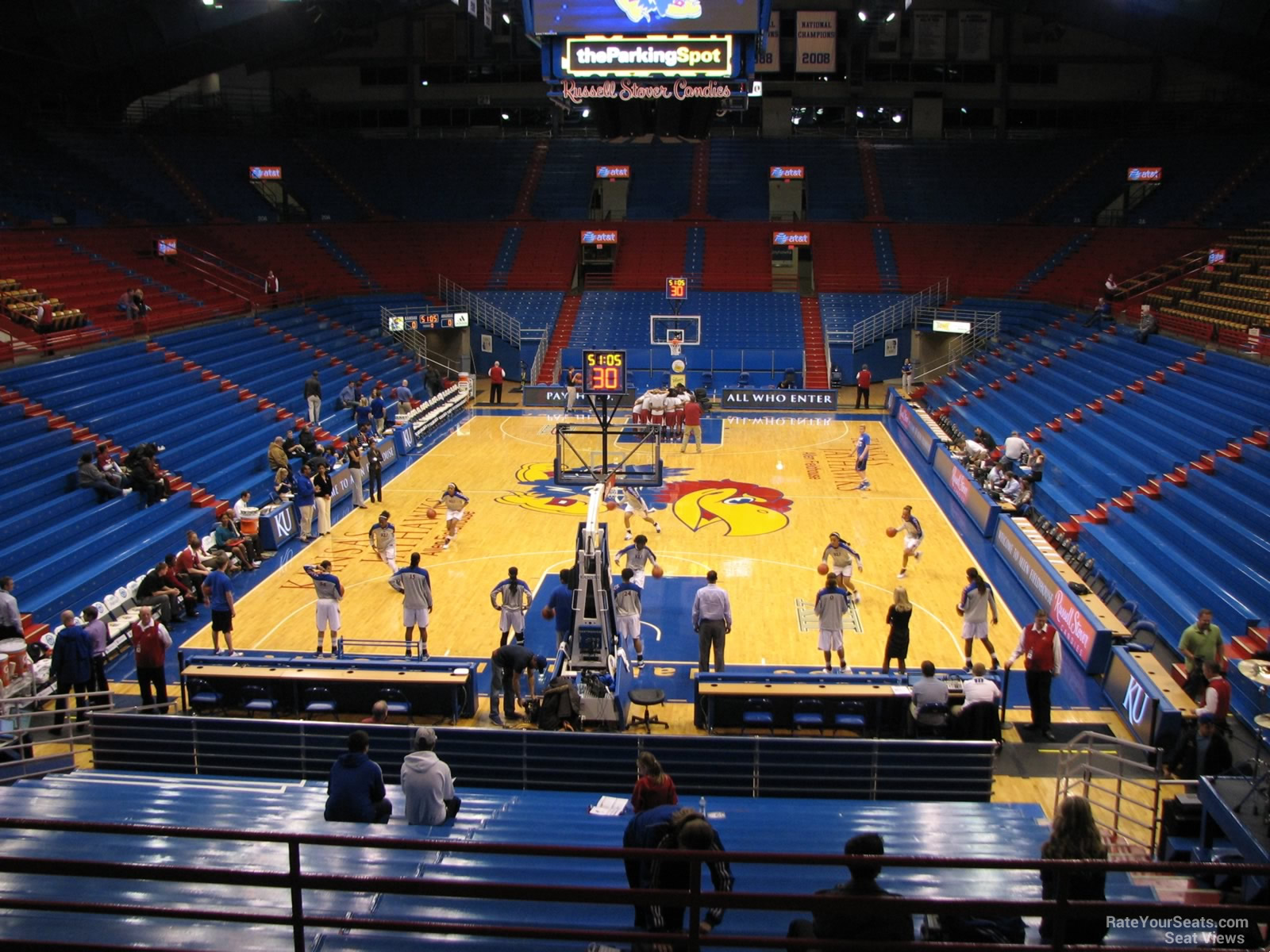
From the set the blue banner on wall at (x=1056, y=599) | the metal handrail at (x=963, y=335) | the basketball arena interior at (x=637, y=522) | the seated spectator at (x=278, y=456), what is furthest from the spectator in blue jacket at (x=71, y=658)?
the metal handrail at (x=963, y=335)

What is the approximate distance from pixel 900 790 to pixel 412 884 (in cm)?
799

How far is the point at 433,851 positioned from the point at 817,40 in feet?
157

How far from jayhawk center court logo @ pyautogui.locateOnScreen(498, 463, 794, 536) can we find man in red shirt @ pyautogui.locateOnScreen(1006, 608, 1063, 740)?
951 cm

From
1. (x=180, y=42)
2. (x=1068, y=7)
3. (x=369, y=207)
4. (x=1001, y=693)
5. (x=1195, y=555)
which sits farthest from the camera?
(x=369, y=207)

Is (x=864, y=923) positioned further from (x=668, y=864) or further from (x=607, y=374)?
(x=607, y=374)

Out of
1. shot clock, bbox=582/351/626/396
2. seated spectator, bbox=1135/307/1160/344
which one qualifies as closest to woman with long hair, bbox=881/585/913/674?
shot clock, bbox=582/351/626/396

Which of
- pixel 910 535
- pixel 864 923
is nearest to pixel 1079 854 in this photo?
pixel 864 923

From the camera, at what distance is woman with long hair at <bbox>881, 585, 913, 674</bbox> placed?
563 inches

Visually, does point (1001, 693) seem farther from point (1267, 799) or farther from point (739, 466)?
point (739, 466)

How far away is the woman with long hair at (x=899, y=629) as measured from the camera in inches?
563

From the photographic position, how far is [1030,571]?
19.0 m

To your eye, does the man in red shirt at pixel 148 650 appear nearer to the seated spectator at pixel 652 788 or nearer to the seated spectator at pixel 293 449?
the seated spectator at pixel 652 788

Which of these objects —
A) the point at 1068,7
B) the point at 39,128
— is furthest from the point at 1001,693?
the point at 39,128

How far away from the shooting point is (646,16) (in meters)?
22.3
